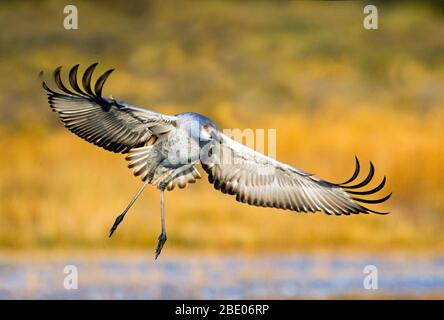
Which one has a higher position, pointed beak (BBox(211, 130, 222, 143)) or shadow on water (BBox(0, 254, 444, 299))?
pointed beak (BBox(211, 130, 222, 143))

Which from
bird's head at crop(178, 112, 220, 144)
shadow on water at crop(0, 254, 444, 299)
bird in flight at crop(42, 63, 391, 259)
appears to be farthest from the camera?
shadow on water at crop(0, 254, 444, 299)

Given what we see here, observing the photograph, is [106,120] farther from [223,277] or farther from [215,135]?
[223,277]

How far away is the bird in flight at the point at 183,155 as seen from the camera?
41.9ft

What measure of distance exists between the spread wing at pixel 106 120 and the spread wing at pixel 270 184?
0.68 metres

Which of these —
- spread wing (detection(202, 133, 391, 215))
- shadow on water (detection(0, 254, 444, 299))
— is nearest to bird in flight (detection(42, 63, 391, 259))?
spread wing (detection(202, 133, 391, 215))

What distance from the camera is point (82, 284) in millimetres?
17875

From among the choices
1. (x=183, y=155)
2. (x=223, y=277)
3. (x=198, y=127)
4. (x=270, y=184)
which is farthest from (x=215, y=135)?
(x=223, y=277)

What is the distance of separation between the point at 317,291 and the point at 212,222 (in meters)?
2.45

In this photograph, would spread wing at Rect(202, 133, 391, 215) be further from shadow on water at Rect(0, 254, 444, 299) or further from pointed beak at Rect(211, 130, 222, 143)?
shadow on water at Rect(0, 254, 444, 299)

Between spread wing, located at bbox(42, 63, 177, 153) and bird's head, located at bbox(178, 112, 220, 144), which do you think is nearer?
bird's head, located at bbox(178, 112, 220, 144)

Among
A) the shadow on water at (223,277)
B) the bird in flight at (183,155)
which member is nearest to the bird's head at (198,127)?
the bird in flight at (183,155)

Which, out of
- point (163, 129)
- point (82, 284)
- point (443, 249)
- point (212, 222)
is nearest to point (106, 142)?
point (163, 129)

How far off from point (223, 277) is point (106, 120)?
5643 millimetres

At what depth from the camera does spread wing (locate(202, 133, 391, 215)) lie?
13.1 meters
